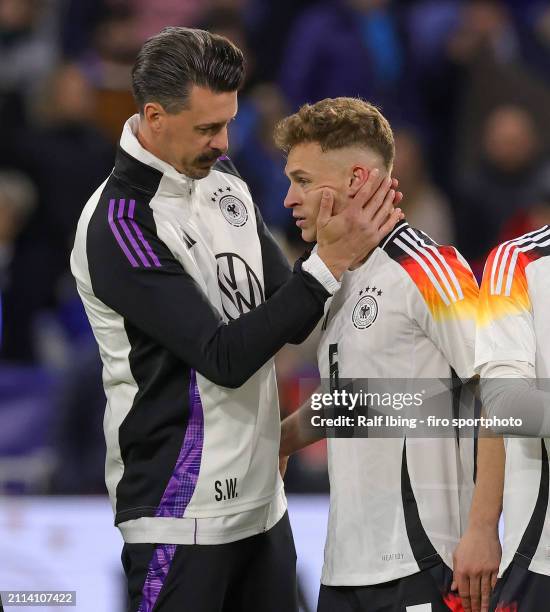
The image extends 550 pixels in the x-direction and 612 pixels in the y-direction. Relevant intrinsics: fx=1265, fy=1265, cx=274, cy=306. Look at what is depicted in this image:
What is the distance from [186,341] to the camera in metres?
3.28

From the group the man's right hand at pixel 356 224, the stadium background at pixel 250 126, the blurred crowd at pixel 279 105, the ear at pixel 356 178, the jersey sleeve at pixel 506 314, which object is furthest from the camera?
the blurred crowd at pixel 279 105

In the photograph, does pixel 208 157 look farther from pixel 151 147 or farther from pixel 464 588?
pixel 464 588

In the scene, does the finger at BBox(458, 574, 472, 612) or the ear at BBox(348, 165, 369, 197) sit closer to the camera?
the finger at BBox(458, 574, 472, 612)

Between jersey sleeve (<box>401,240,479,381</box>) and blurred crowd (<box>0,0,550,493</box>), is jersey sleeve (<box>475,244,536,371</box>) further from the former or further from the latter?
blurred crowd (<box>0,0,550,493</box>)

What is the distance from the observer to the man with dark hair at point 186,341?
10.8ft

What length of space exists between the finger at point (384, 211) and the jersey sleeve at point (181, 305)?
26 cm

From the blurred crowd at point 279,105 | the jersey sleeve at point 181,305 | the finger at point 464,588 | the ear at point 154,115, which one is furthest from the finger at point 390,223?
the blurred crowd at point 279,105

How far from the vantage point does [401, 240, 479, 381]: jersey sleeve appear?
3.20 meters

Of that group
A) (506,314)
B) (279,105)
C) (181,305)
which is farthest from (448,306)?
(279,105)

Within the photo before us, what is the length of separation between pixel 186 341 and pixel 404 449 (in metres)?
0.63

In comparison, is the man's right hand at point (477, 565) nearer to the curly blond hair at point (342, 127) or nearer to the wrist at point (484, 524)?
the wrist at point (484, 524)

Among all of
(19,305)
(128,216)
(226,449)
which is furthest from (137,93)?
(19,305)

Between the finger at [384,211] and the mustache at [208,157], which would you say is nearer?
the finger at [384,211]

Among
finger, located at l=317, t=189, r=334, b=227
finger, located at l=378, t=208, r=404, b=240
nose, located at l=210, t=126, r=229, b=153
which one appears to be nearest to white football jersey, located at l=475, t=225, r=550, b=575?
finger, located at l=378, t=208, r=404, b=240
